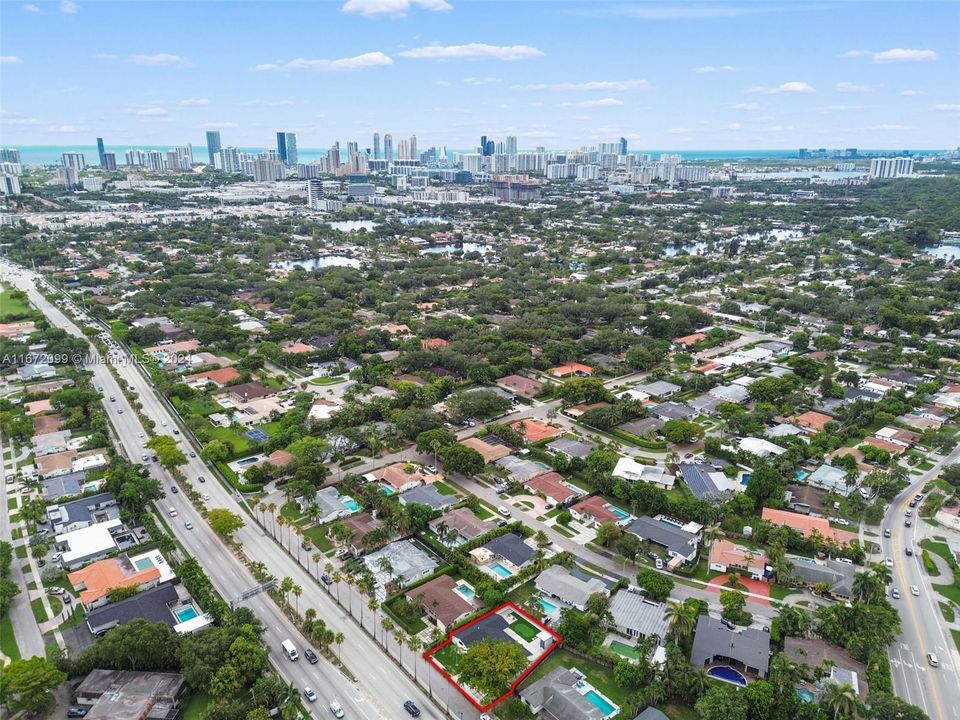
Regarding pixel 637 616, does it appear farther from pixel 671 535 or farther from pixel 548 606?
pixel 671 535

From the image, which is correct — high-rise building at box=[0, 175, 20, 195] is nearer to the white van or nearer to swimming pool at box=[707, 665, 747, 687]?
the white van

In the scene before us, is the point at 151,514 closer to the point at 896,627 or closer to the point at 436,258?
the point at 896,627

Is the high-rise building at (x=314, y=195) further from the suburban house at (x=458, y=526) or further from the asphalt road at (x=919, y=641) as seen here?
the asphalt road at (x=919, y=641)

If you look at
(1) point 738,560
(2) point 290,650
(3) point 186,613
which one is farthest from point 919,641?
(3) point 186,613

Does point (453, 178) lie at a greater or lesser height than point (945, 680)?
greater

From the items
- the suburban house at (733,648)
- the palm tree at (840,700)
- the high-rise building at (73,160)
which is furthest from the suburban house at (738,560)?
the high-rise building at (73,160)

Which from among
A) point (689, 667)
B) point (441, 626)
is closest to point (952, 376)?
point (689, 667)

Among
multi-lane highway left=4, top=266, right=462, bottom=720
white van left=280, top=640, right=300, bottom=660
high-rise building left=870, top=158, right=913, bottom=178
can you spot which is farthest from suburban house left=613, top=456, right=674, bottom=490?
high-rise building left=870, top=158, right=913, bottom=178
